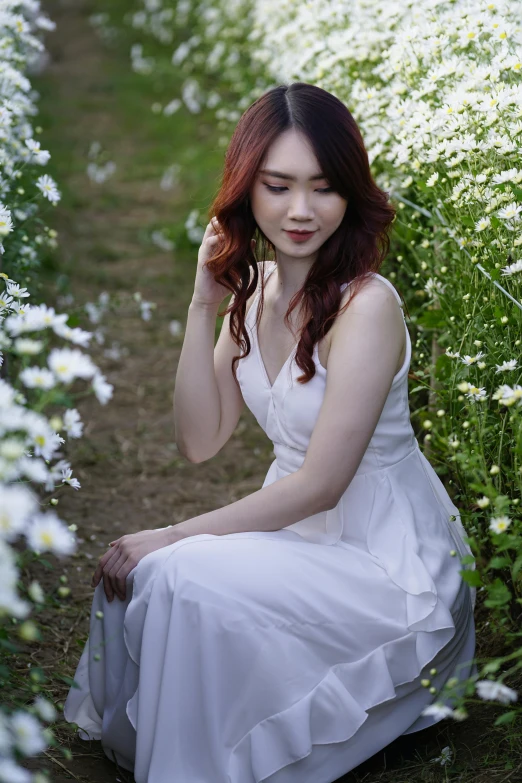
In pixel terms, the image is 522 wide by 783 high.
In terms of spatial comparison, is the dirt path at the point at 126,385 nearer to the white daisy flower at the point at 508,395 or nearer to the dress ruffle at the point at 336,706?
the dress ruffle at the point at 336,706

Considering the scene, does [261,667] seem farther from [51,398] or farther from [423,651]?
[51,398]

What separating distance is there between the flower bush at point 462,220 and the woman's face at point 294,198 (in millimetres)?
294

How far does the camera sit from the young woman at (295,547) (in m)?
1.82

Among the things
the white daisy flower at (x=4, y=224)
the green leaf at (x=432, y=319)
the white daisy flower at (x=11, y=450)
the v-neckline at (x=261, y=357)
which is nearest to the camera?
the white daisy flower at (x=11, y=450)

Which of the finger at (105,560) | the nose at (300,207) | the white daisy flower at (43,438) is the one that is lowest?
the finger at (105,560)

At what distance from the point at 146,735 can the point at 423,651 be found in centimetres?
55

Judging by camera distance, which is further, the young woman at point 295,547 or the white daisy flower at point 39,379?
the young woman at point 295,547

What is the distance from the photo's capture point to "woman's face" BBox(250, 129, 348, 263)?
2020mm

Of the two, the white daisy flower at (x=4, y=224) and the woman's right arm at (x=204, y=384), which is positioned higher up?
the white daisy flower at (x=4, y=224)

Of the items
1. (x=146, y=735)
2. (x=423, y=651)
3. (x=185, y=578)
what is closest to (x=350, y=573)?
(x=423, y=651)

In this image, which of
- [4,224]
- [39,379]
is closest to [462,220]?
[4,224]

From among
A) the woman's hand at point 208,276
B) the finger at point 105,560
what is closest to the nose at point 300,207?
the woman's hand at point 208,276

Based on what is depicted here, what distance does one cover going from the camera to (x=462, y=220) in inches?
85.6

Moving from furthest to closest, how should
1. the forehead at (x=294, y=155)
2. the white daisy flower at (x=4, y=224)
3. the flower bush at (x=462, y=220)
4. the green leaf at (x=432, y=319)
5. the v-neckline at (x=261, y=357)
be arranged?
1. the green leaf at (x=432, y=319)
2. the v-neckline at (x=261, y=357)
3. the forehead at (x=294, y=155)
4. the flower bush at (x=462, y=220)
5. the white daisy flower at (x=4, y=224)
